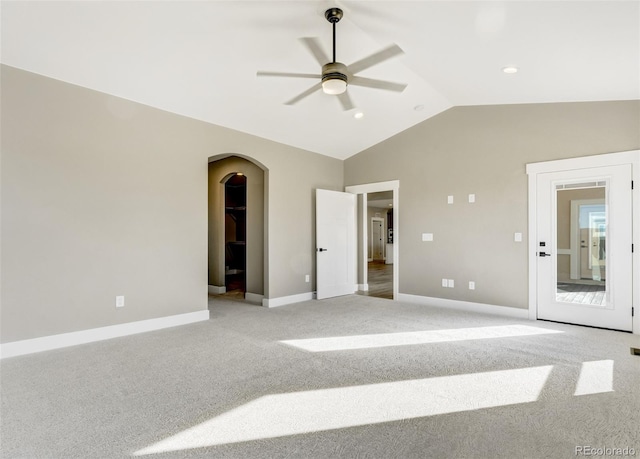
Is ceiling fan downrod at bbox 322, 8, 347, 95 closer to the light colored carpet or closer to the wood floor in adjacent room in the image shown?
the light colored carpet

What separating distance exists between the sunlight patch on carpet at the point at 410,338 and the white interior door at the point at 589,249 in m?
0.61

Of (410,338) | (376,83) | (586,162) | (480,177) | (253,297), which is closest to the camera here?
(376,83)

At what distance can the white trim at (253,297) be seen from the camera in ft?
19.2

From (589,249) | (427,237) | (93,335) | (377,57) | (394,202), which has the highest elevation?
(377,57)

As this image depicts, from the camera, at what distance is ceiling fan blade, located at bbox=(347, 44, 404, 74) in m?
2.76

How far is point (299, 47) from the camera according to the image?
3.54 m

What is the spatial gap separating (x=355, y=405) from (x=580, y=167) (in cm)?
414

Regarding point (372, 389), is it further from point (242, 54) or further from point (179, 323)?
point (242, 54)

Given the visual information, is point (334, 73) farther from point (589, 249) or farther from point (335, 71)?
point (589, 249)

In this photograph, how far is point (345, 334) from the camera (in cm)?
400

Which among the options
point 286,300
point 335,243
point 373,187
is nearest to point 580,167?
point 373,187

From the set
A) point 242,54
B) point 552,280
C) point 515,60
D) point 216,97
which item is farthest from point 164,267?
point 552,280

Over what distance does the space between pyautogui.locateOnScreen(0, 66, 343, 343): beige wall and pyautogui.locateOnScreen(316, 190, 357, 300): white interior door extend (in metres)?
1.89

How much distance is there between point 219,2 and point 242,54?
0.75 metres
